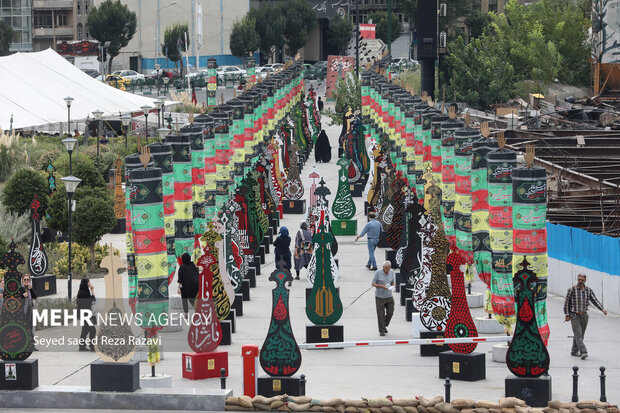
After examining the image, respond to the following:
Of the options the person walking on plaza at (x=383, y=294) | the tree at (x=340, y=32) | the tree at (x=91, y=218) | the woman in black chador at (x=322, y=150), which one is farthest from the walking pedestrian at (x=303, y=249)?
the tree at (x=340, y=32)

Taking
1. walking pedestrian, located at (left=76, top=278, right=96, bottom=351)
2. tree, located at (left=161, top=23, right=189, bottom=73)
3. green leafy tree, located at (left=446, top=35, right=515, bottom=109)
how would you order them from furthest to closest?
tree, located at (left=161, top=23, right=189, bottom=73) < green leafy tree, located at (left=446, top=35, right=515, bottom=109) < walking pedestrian, located at (left=76, top=278, right=96, bottom=351)

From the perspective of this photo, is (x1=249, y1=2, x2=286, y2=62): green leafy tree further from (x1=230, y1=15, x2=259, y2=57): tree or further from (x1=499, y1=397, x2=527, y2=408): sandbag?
(x1=499, y1=397, x2=527, y2=408): sandbag

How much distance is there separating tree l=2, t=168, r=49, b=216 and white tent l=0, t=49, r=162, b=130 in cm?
1354

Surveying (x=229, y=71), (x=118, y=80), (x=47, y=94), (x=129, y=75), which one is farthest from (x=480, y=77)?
(x=129, y=75)

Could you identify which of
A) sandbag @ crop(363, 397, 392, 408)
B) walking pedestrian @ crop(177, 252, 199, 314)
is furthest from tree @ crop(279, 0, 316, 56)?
sandbag @ crop(363, 397, 392, 408)

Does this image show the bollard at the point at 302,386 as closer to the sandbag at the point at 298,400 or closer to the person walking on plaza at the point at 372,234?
the sandbag at the point at 298,400

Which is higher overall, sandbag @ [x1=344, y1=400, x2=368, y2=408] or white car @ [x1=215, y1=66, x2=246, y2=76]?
white car @ [x1=215, y1=66, x2=246, y2=76]

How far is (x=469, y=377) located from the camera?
18.3 m

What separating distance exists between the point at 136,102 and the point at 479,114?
16988 mm

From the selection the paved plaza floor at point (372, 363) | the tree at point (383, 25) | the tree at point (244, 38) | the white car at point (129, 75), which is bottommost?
the paved plaza floor at point (372, 363)

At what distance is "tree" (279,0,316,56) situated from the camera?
110769mm

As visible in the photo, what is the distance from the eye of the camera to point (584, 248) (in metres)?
24.9

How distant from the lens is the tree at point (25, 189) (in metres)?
31.9

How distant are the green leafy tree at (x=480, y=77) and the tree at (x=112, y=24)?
133ft
